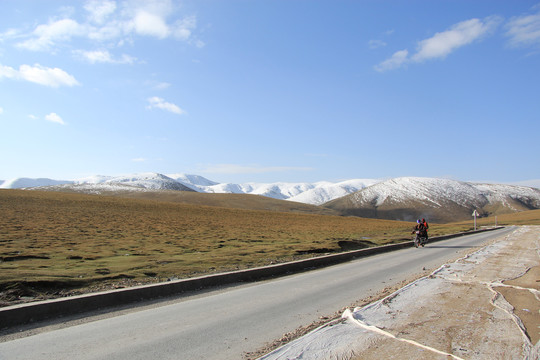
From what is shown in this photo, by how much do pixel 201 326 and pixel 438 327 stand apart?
157 inches

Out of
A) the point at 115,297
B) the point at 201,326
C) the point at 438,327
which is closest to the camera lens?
the point at 438,327

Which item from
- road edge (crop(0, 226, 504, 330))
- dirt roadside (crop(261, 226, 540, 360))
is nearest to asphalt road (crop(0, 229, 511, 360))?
road edge (crop(0, 226, 504, 330))

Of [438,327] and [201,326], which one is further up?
[438,327]

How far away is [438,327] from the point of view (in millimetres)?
6281

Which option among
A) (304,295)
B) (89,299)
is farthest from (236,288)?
(89,299)

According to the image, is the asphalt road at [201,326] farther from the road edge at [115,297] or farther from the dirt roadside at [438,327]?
the dirt roadside at [438,327]

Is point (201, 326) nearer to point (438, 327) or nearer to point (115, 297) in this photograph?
point (115, 297)

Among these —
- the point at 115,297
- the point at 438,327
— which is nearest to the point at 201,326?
the point at 115,297

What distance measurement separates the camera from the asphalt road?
17.9 feet

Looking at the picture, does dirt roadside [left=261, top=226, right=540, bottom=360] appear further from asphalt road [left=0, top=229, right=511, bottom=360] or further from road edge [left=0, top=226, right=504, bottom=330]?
road edge [left=0, top=226, right=504, bottom=330]

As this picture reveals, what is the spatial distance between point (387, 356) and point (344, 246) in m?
19.4

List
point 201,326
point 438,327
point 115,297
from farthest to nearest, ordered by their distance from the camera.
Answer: point 115,297, point 201,326, point 438,327

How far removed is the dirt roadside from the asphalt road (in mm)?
843

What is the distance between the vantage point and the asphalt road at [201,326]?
5457mm
